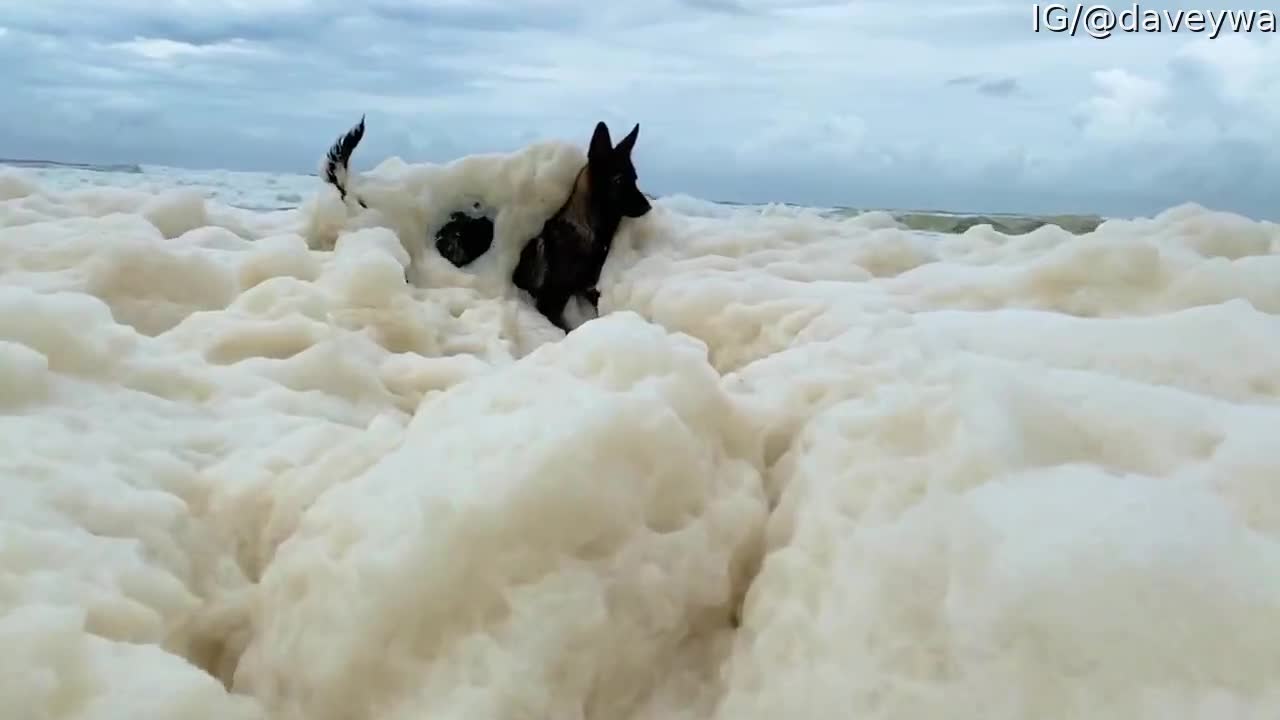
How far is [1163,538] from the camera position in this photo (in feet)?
4.95

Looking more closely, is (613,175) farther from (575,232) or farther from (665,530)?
(665,530)

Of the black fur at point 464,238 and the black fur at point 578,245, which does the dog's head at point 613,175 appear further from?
the black fur at point 464,238

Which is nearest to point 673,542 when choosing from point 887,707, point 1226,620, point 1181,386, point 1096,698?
point 887,707

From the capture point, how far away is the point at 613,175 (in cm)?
525

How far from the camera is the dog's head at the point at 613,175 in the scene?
202 inches

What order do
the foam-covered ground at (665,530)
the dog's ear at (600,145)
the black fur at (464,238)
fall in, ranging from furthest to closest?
the black fur at (464,238) < the dog's ear at (600,145) < the foam-covered ground at (665,530)

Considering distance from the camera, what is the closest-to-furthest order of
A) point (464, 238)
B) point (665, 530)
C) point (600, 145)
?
point (665, 530), point (600, 145), point (464, 238)

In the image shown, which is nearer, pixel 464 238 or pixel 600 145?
pixel 600 145

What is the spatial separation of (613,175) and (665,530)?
11.7 ft

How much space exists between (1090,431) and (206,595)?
5.75 ft

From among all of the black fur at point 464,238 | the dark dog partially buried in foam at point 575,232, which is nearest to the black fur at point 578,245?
the dark dog partially buried in foam at point 575,232

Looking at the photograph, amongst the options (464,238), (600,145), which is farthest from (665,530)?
(464,238)

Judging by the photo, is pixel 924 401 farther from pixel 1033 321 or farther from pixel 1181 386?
pixel 1033 321

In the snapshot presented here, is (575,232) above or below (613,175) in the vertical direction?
below
